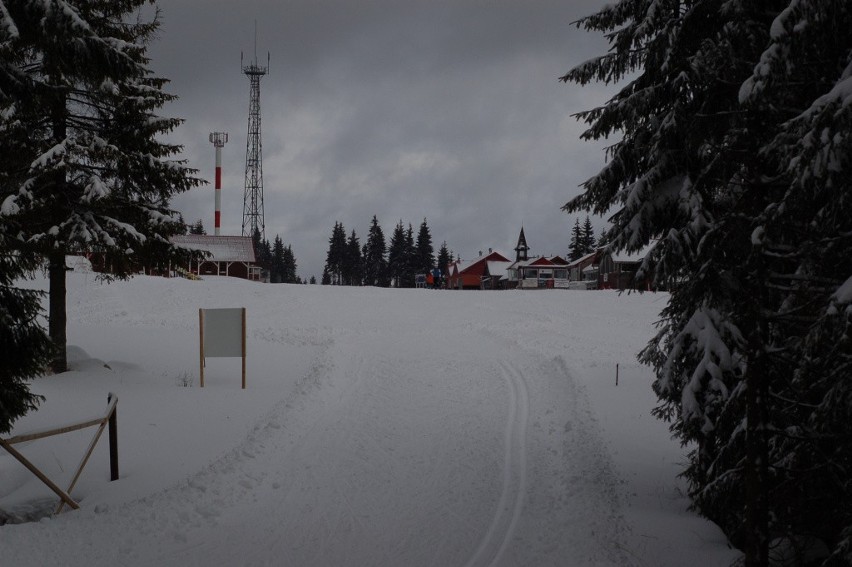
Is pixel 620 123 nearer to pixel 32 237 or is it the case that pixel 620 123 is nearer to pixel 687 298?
pixel 687 298

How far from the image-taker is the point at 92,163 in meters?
13.1

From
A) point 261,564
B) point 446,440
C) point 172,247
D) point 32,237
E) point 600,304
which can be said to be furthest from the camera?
point 600,304

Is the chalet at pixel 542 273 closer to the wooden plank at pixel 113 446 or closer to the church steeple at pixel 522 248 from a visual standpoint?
the church steeple at pixel 522 248

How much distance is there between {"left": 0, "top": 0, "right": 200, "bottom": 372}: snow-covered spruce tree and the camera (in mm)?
11844

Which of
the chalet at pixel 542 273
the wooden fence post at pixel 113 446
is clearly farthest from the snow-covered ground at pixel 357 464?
the chalet at pixel 542 273

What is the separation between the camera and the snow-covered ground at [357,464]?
6.32m

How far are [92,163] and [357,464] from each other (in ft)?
31.7

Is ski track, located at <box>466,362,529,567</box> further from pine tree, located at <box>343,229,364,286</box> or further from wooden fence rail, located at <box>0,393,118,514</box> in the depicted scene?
pine tree, located at <box>343,229,364,286</box>

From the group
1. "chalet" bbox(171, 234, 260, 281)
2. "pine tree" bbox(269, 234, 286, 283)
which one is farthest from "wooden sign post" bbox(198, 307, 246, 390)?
"pine tree" bbox(269, 234, 286, 283)

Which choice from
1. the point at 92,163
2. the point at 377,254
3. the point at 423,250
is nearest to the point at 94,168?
the point at 92,163

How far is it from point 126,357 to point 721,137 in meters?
16.2

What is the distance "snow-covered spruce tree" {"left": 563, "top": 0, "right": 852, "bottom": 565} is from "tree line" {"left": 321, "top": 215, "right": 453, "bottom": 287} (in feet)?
212

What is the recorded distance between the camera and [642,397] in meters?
14.2

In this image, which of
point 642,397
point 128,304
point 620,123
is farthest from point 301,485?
point 128,304
